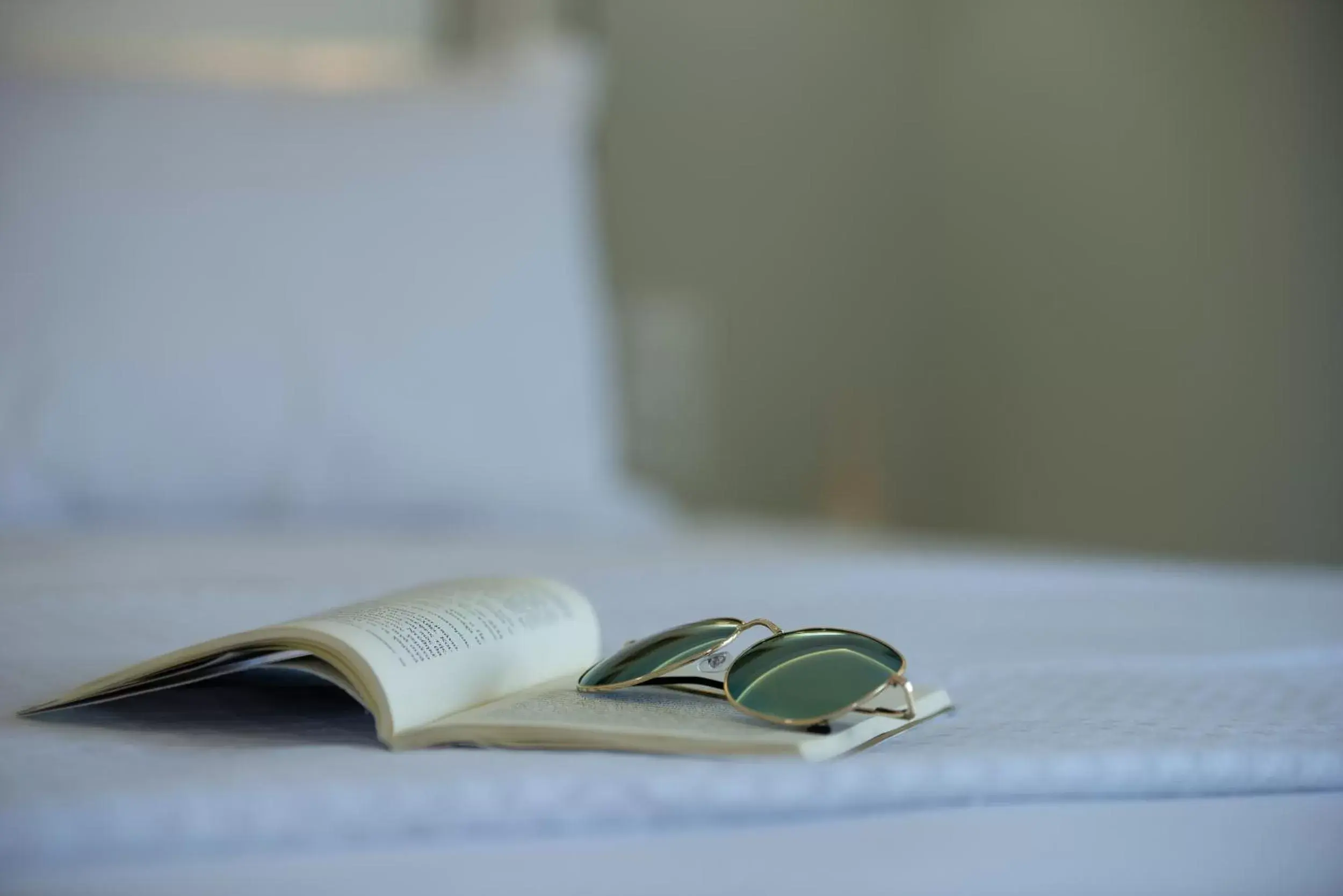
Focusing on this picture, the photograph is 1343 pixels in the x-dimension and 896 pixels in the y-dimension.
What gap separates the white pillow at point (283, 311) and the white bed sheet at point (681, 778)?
0.55 meters

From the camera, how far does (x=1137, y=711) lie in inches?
26.9

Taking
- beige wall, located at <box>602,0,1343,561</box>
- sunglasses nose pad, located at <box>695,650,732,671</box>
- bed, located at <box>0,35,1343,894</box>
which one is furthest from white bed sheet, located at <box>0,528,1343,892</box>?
beige wall, located at <box>602,0,1343,561</box>

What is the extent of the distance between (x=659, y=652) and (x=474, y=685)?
3.7 inches

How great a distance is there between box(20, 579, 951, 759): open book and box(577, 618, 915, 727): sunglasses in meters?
0.01

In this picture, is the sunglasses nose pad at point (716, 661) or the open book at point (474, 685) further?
the sunglasses nose pad at point (716, 661)

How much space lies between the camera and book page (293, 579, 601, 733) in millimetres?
587

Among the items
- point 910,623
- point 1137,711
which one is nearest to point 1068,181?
point 910,623

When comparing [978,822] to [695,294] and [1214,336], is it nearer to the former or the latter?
[1214,336]

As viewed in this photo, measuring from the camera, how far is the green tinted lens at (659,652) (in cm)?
63

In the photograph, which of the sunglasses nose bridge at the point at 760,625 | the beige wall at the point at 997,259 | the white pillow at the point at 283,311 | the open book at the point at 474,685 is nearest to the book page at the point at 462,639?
the open book at the point at 474,685

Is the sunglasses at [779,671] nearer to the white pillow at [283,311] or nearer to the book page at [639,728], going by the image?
the book page at [639,728]

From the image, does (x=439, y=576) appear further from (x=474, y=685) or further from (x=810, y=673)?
(x=810, y=673)

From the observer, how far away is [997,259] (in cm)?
309

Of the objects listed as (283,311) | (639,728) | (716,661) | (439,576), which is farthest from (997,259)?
(639,728)
